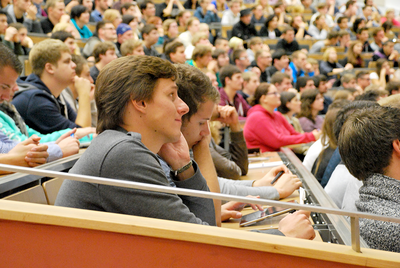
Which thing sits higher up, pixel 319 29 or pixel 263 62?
pixel 263 62

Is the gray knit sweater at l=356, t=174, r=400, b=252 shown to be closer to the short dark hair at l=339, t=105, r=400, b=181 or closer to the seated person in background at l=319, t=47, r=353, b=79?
the short dark hair at l=339, t=105, r=400, b=181

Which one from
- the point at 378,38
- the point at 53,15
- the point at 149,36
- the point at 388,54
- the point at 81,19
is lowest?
the point at 388,54

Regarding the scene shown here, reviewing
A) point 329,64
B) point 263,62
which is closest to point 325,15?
point 329,64

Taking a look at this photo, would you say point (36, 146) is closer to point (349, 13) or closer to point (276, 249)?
point (276, 249)

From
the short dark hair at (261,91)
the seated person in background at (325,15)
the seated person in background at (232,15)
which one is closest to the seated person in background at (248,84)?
the short dark hair at (261,91)

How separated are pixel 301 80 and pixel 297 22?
405cm

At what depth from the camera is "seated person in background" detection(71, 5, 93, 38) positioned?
5.95m

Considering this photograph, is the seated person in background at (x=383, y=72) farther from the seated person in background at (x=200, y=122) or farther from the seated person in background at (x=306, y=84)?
the seated person in background at (x=200, y=122)

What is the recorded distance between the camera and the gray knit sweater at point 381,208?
1.21 m

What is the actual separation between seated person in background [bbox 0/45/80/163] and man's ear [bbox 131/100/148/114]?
0.77 metres

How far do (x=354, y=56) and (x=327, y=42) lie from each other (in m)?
0.89

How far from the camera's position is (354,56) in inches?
331

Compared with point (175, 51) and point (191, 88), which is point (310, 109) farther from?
point (191, 88)

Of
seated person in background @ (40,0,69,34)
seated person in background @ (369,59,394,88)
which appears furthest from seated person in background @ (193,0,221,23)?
seated person in background @ (40,0,69,34)
